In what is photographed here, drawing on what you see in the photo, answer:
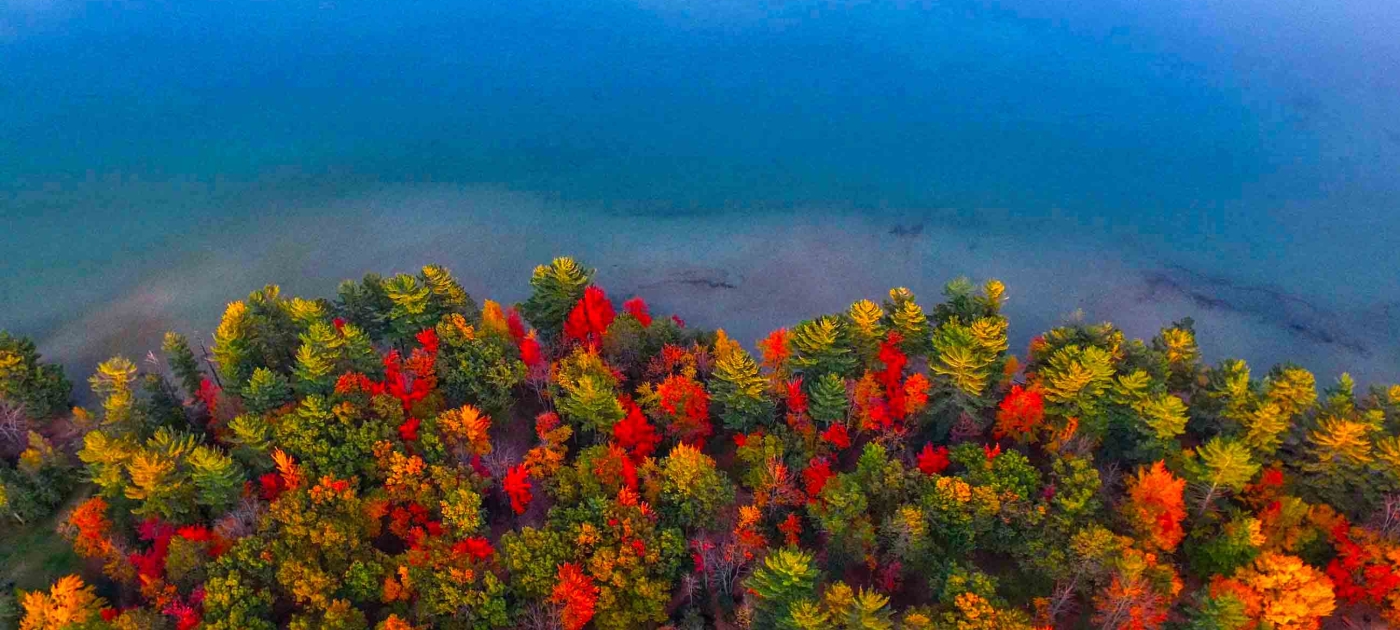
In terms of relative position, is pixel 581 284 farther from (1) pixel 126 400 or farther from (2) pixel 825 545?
(1) pixel 126 400

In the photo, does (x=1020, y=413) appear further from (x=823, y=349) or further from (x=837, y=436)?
(x=823, y=349)

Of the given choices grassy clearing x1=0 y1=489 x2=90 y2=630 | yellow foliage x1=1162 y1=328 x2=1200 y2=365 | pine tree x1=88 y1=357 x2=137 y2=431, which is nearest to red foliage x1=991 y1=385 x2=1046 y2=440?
yellow foliage x1=1162 y1=328 x2=1200 y2=365

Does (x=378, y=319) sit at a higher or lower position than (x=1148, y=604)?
higher

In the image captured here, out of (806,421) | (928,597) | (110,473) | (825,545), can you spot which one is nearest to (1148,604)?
(928,597)

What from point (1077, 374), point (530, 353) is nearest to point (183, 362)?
point (530, 353)

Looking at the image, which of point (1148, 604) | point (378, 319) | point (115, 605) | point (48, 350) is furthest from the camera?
point (48, 350)

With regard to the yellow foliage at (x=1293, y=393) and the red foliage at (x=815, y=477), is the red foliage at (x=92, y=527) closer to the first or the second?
the red foliage at (x=815, y=477)

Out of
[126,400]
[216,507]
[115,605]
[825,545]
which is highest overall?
[126,400]
